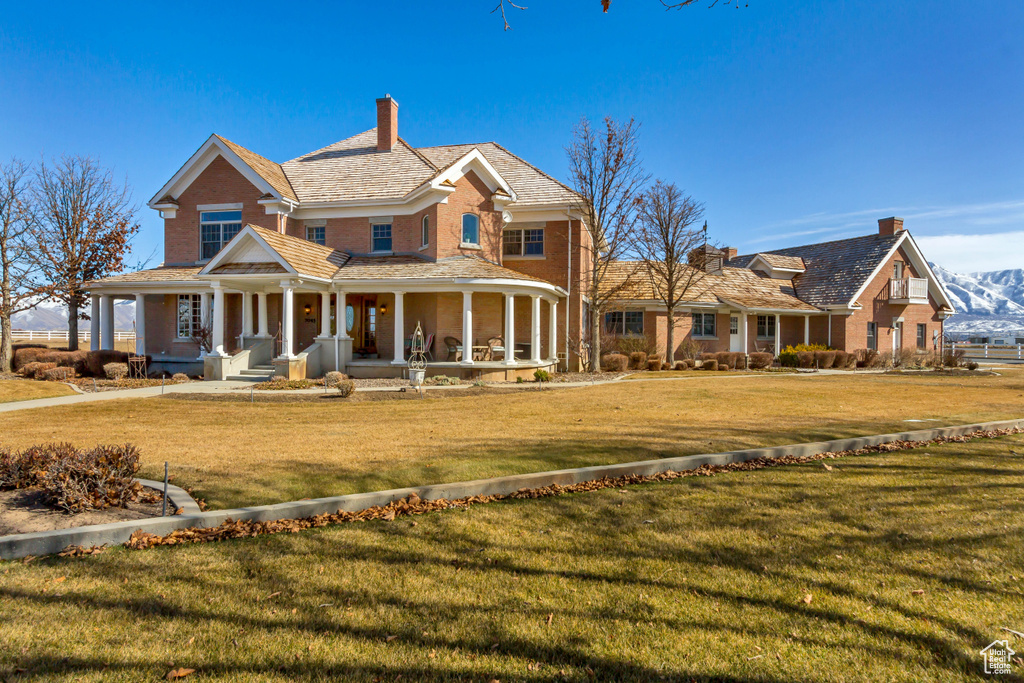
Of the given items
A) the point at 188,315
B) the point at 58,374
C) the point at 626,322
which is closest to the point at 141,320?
the point at 188,315

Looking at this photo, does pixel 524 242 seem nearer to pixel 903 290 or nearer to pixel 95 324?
pixel 95 324

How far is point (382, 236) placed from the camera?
24.1 meters

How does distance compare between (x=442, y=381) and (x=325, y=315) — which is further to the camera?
(x=325, y=315)

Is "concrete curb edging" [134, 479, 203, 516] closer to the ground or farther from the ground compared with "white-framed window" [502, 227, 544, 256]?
closer to the ground

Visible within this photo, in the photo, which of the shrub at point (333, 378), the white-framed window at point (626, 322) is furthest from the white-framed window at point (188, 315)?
the white-framed window at point (626, 322)

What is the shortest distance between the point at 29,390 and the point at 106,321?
9.38m

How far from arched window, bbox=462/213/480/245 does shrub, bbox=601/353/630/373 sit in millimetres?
8000

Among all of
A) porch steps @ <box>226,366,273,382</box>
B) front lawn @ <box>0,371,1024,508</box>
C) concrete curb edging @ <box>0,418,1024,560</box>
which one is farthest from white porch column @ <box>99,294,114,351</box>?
concrete curb edging @ <box>0,418,1024,560</box>

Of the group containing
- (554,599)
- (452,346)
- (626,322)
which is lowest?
(554,599)

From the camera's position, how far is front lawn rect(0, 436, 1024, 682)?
296 centimetres

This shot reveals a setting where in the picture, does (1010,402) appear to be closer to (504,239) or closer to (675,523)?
(675,523)

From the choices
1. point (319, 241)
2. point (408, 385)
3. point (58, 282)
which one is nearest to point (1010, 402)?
point (408, 385)

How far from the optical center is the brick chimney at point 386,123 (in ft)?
88.3

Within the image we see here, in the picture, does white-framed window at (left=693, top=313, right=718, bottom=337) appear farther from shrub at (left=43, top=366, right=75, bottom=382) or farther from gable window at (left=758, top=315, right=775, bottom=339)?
shrub at (left=43, top=366, right=75, bottom=382)
